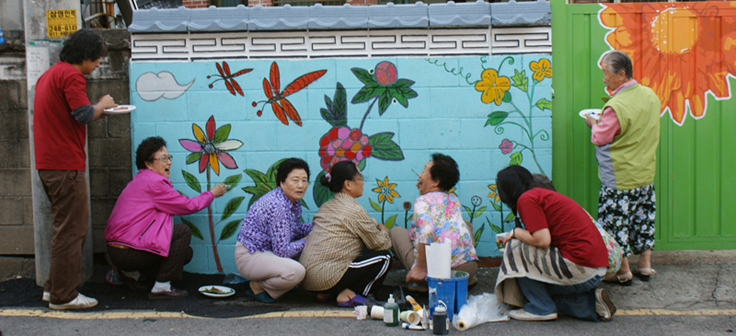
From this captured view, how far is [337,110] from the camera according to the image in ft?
15.4

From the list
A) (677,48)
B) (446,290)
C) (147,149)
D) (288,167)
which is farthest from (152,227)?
(677,48)

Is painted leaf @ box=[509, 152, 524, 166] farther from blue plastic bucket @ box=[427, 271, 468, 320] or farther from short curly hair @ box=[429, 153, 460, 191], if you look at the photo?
blue plastic bucket @ box=[427, 271, 468, 320]

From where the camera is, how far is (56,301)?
385 cm

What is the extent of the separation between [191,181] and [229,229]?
20.6 inches

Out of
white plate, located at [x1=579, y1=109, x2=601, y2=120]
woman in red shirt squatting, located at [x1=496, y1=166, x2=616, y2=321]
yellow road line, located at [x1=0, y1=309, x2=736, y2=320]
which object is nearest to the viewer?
woman in red shirt squatting, located at [x1=496, y1=166, x2=616, y2=321]

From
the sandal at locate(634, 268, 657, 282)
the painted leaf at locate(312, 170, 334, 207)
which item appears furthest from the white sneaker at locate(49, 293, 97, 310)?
the sandal at locate(634, 268, 657, 282)

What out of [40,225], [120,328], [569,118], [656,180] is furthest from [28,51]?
[656,180]

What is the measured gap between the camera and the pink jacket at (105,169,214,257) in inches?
160

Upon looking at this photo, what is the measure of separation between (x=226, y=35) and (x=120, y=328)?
8.10ft

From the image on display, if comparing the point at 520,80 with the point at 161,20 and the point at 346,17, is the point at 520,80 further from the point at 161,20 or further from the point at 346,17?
the point at 161,20

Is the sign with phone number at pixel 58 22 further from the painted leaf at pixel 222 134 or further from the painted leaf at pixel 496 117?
the painted leaf at pixel 496 117

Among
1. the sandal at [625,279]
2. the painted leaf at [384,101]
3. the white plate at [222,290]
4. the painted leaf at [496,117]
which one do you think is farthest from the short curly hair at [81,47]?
the sandal at [625,279]

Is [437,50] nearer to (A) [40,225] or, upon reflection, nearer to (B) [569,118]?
(B) [569,118]

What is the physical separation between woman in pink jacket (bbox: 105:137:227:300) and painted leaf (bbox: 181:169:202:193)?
346 mm
